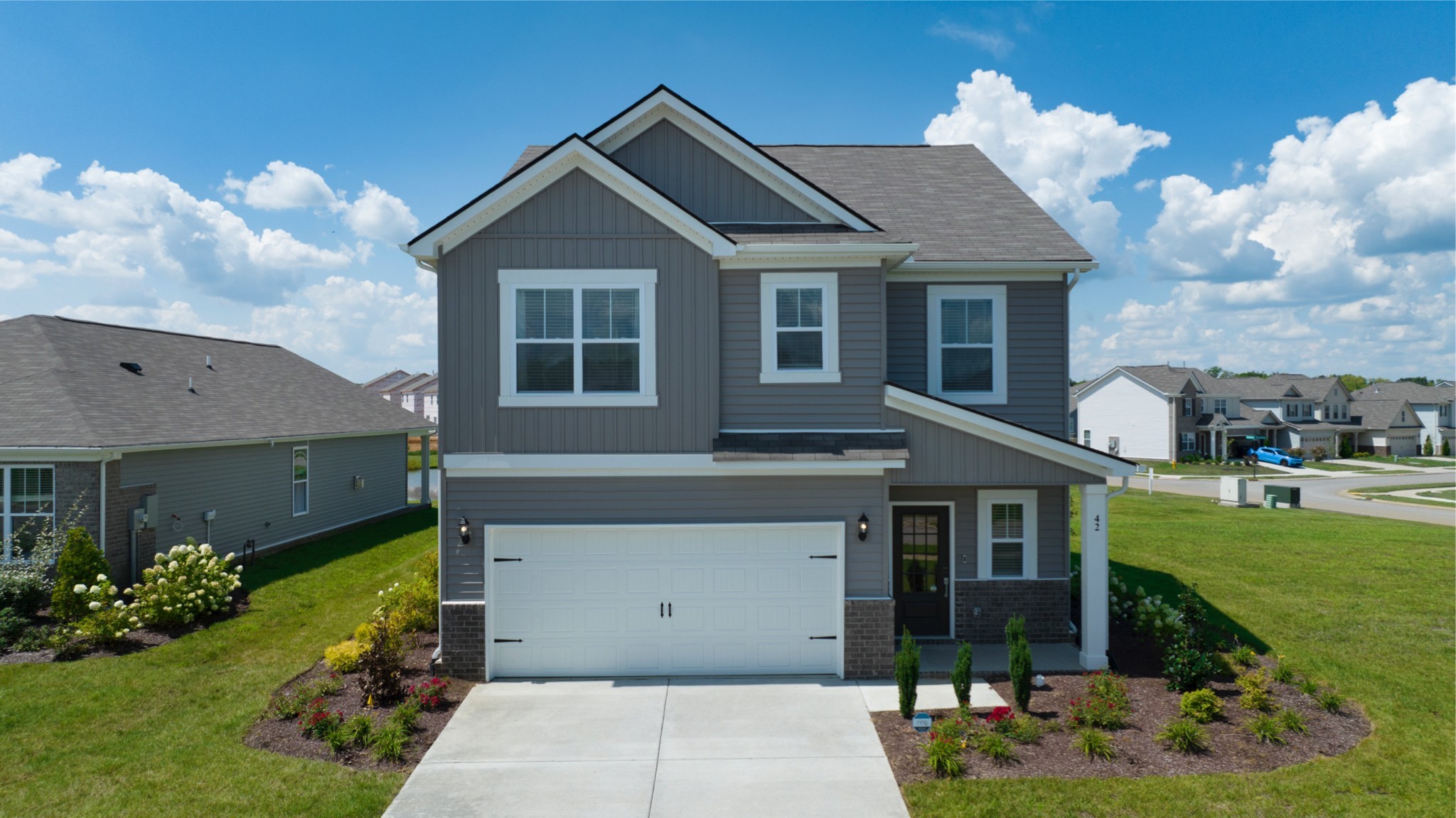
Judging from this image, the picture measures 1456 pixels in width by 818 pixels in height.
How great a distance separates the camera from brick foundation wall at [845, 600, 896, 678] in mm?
9875

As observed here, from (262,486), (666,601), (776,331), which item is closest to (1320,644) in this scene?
(776,331)

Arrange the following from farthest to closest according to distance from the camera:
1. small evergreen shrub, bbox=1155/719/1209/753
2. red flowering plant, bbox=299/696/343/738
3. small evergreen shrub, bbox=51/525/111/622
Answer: small evergreen shrub, bbox=51/525/111/622
red flowering plant, bbox=299/696/343/738
small evergreen shrub, bbox=1155/719/1209/753

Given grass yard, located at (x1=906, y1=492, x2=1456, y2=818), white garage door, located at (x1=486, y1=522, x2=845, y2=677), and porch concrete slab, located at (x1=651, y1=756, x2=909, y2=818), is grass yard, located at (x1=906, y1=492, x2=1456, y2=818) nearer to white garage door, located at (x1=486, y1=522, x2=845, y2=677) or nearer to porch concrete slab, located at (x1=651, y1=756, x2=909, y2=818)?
porch concrete slab, located at (x1=651, y1=756, x2=909, y2=818)

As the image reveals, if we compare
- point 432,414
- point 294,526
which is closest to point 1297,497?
point 294,526

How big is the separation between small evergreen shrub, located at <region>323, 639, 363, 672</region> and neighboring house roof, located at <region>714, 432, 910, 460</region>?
18.3 ft

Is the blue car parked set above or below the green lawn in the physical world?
above

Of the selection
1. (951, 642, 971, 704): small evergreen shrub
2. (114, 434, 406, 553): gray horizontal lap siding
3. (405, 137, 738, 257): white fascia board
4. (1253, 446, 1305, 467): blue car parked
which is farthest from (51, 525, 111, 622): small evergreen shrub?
(1253, 446, 1305, 467): blue car parked

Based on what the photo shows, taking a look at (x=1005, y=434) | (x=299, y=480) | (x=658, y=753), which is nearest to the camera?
(x=658, y=753)

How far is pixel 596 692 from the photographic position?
948 cm

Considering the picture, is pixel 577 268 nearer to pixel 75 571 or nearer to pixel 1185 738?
pixel 1185 738

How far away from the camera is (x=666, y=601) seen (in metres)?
10.0

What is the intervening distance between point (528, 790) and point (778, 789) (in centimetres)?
247

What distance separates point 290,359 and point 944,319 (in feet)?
71.7

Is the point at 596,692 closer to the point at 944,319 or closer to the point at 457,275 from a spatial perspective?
the point at 457,275
